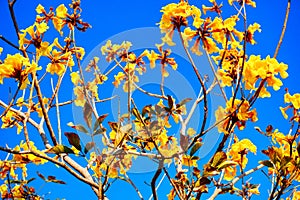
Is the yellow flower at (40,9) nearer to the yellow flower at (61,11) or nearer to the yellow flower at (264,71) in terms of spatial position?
the yellow flower at (61,11)

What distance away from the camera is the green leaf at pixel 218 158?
1.57 meters

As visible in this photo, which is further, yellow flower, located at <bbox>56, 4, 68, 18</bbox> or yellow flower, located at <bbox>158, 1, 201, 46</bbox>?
yellow flower, located at <bbox>56, 4, 68, 18</bbox>

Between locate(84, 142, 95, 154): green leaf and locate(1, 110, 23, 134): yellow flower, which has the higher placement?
locate(1, 110, 23, 134): yellow flower

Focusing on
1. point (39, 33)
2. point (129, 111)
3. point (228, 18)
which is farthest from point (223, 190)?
point (39, 33)

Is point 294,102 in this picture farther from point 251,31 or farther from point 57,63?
point 57,63

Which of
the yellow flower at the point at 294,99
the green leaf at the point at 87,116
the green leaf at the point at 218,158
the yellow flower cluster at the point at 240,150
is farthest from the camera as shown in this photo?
the yellow flower cluster at the point at 240,150

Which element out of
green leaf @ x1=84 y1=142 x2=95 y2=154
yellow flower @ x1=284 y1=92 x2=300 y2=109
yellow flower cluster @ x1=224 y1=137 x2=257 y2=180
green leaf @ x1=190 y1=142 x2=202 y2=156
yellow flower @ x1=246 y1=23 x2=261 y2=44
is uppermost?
yellow flower @ x1=246 y1=23 x2=261 y2=44

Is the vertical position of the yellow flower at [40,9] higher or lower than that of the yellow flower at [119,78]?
higher

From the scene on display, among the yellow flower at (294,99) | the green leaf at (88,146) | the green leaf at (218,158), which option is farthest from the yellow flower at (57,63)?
the yellow flower at (294,99)

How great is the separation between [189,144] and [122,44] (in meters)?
1.08

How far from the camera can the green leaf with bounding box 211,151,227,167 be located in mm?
1569

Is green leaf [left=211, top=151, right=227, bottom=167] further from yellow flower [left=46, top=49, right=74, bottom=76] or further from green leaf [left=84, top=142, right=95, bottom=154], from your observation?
yellow flower [left=46, top=49, right=74, bottom=76]

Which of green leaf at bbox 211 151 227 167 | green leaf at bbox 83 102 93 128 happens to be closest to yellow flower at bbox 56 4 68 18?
green leaf at bbox 83 102 93 128

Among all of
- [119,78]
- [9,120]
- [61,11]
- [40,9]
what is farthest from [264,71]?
[9,120]
